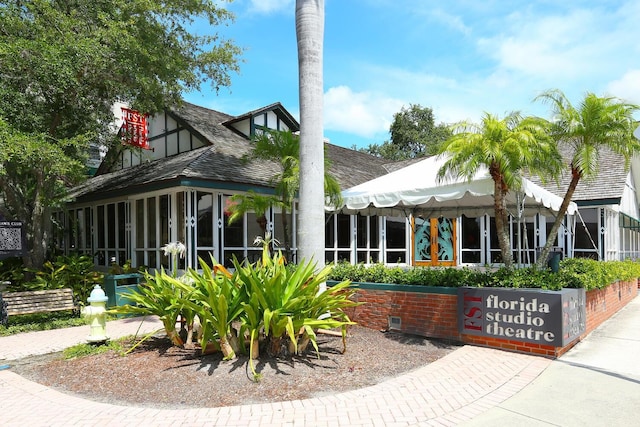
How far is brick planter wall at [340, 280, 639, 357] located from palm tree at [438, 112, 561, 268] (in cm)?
125

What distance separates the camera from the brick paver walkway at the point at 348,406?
4.22m

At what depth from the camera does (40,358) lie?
686 cm

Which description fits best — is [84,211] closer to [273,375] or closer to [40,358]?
[40,358]

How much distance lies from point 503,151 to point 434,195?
5.37 feet

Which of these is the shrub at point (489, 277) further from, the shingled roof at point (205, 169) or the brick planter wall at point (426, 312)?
the shingled roof at point (205, 169)

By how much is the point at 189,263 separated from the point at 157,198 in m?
2.62

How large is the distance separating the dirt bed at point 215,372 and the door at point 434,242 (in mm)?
11940

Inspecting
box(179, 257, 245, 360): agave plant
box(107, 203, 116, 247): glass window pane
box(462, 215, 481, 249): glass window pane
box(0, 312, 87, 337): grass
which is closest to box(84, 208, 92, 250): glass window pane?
box(107, 203, 116, 247): glass window pane

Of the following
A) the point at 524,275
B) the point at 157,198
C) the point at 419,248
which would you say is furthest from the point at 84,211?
the point at 524,275

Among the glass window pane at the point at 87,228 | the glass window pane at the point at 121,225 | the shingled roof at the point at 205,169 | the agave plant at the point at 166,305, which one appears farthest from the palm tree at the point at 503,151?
the glass window pane at the point at 87,228

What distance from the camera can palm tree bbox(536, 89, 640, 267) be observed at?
6730 mm

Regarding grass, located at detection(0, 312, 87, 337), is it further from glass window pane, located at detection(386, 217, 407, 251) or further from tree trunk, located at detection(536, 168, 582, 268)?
glass window pane, located at detection(386, 217, 407, 251)

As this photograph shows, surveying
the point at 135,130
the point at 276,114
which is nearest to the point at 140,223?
the point at 135,130

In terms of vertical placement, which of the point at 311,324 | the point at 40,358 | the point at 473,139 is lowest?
the point at 40,358
